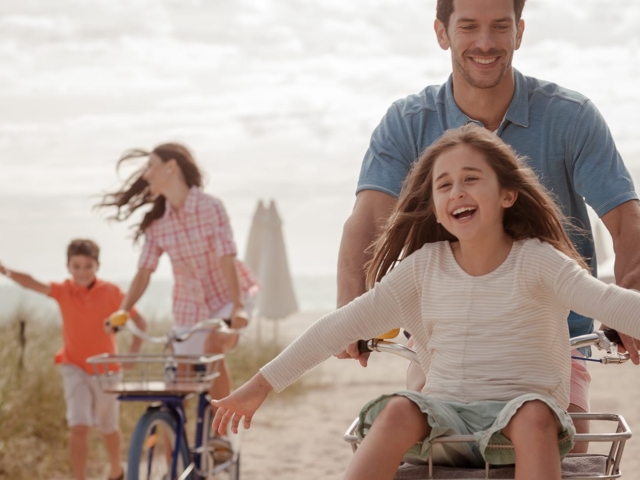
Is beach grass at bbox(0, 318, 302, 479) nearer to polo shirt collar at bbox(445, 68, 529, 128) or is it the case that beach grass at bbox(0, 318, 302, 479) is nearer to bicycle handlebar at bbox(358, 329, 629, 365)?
polo shirt collar at bbox(445, 68, 529, 128)

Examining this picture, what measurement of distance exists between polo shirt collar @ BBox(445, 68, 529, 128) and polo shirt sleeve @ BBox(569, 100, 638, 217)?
0.56 ft

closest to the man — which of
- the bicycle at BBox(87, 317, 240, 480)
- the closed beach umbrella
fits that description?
the bicycle at BBox(87, 317, 240, 480)

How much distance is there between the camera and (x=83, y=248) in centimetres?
778

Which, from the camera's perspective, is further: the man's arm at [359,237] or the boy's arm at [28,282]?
the boy's arm at [28,282]

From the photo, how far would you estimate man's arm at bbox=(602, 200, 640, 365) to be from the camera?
3273 millimetres

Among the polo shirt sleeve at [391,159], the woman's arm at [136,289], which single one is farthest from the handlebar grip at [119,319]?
the polo shirt sleeve at [391,159]

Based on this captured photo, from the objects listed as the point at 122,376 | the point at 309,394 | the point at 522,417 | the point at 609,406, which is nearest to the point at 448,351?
the point at 522,417

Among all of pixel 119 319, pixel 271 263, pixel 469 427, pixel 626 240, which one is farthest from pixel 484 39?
pixel 271 263

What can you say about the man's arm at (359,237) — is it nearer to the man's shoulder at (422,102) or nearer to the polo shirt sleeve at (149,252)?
the man's shoulder at (422,102)

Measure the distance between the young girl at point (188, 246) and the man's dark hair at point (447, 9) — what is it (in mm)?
3254

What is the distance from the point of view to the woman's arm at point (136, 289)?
22.0 ft

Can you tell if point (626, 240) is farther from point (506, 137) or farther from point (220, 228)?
point (220, 228)

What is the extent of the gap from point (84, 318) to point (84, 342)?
19cm

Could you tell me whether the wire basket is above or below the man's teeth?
→ below
